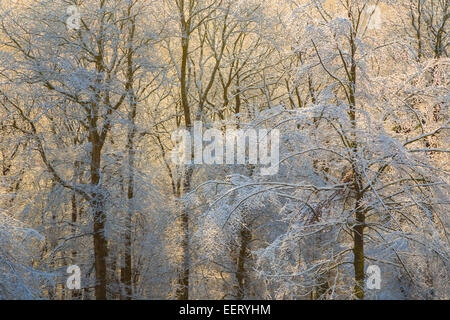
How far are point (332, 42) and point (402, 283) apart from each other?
5.36 metres

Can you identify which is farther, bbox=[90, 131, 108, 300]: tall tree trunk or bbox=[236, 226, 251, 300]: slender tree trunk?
bbox=[236, 226, 251, 300]: slender tree trunk

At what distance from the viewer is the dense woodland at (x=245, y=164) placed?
22.0 feet

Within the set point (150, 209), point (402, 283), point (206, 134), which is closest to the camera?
point (402, 283)

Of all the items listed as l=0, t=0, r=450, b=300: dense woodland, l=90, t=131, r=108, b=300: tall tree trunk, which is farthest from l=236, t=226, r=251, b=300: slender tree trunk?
l=90, t=131, r=108, b=300: tall tree trunk

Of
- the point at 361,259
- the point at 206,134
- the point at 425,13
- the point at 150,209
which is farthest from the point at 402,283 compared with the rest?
the point at 425,13

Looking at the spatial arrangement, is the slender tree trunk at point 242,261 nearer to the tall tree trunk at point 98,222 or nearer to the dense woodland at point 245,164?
the dense woodland at point 245,164

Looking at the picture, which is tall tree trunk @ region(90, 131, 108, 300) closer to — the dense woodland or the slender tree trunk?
the dense woodland

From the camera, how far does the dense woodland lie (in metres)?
6.70

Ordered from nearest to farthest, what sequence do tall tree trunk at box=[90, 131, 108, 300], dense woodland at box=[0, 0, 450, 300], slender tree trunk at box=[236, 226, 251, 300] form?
dense woodland at box=[0, 0, 450, 300]
tall tree trunk at box=[90, 131, 108, 300]
slender tree trunk at box=[236, 226, 251, 300]

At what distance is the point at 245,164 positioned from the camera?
952 cm

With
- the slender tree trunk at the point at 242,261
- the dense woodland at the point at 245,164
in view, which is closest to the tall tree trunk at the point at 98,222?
the dense woodland at the point at 245,164

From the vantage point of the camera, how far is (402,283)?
31.0 feet

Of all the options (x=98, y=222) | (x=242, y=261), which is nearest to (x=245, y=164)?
(x=98, y=222)

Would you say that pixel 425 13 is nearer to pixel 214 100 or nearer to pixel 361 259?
pixel 214 100
